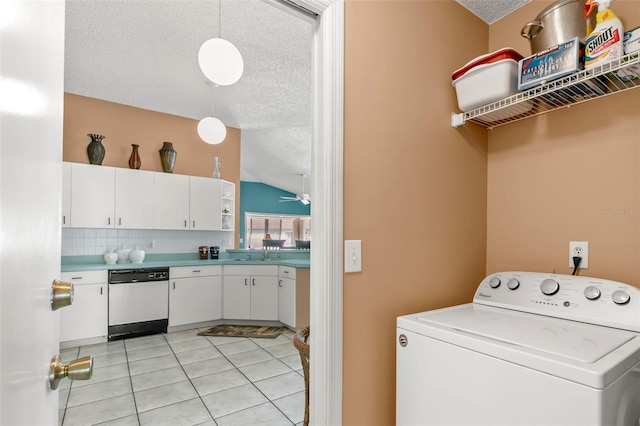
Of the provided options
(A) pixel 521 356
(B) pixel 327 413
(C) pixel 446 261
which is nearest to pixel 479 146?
(C) pixel 446 261

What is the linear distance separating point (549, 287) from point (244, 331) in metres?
3.67

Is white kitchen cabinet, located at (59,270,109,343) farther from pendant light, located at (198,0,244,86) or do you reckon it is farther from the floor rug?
pendant light, located at (198,0,244,86)

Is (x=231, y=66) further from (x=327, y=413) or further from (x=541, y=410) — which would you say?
(x=541, y=410)

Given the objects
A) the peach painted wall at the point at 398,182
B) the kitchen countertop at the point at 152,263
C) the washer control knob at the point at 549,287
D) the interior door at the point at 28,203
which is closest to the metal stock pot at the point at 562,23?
the peach painted wall at the point at 398,182

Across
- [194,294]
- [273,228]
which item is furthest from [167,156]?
[273,228]

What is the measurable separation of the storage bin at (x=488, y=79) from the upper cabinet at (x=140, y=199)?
3.98 meters

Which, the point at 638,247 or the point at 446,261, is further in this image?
the point at 446,261

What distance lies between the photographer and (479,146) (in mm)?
1812

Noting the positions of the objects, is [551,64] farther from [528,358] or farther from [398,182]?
[528,358]

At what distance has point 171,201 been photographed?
4.51 metres

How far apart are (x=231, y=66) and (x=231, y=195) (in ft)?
10.4

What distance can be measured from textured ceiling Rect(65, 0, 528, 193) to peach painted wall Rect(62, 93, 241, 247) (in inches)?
5.9

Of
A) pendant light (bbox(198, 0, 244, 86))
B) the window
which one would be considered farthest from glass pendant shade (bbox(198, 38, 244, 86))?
the window

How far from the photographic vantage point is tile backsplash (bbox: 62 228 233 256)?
404 cm
